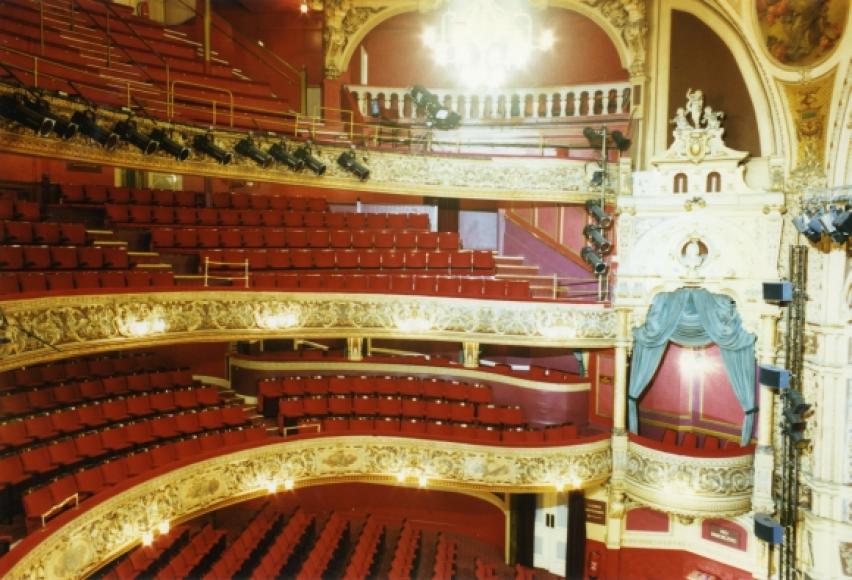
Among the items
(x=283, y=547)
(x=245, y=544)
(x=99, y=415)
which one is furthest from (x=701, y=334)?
(x=99, y=415)

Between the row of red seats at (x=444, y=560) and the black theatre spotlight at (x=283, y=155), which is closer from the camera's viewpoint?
the row of red seats at (x=444, y=560)

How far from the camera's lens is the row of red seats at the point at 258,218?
8531 mm

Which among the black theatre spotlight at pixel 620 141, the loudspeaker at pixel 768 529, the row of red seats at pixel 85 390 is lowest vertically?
the loudspeaker at pixel 768 529

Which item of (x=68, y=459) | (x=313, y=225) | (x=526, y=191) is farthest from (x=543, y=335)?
(x=68, y=459)

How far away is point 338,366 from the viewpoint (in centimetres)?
915

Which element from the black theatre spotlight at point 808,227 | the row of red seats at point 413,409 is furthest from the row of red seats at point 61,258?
the black theatre spotlight at point 808,227

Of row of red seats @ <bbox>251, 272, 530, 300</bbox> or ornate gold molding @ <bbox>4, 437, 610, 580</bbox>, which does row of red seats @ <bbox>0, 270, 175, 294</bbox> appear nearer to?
row of red seats @ <bbox>251, 272, 530, 300</bbox>

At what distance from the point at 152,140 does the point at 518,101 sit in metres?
5.14

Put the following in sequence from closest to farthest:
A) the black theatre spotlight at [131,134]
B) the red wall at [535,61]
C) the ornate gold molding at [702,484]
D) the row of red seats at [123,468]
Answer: the row of red seats at [123,468] < the black theatre spotlight at [131,134] < the ornate gold molding at [702,484] < the red wall at [535,61]

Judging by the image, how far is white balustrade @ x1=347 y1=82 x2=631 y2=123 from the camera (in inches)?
373

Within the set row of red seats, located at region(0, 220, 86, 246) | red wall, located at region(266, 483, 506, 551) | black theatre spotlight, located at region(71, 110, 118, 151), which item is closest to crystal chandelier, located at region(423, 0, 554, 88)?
black theatre spotlight, located at region(71, 110, 118, 151)

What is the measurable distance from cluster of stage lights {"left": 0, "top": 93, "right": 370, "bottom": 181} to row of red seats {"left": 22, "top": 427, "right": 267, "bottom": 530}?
318cm

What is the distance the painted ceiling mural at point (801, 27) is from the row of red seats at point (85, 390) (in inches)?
302

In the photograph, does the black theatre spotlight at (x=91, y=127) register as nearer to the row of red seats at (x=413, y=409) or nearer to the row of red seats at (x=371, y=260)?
the row of red seats at (x=371, y=260)
